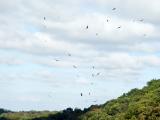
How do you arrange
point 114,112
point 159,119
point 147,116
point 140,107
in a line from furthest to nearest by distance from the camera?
point 114,112, point 140,107, point 147,116, point 159,119

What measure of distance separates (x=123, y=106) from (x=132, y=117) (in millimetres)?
49280

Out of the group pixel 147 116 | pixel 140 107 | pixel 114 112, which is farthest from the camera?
pixel 114 112

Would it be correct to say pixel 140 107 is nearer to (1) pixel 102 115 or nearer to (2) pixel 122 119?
(2) pixel 122 119

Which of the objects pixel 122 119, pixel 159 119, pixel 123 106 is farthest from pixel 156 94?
pixel 159 119

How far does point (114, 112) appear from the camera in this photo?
195500 millimetres

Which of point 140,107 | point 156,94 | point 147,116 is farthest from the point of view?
point 156,94

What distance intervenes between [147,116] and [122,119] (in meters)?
18.7

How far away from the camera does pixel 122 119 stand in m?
159

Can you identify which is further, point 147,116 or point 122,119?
point 122,119

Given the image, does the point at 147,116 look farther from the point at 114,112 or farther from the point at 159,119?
the point at 114,112

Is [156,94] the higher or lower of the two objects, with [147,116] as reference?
higher

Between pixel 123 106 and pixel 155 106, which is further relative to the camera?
pixel 123 106

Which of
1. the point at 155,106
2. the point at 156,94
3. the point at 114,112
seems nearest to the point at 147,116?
the point at 155,106

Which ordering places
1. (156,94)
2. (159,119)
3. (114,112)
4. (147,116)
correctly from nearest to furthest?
(159,119), (147,116), (156,94), (114,112)
